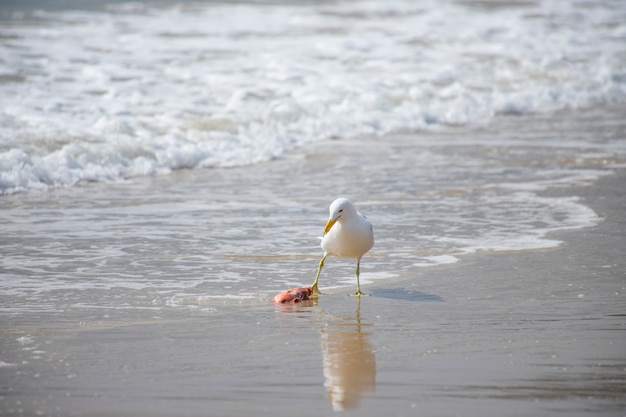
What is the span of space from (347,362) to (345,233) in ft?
5.43

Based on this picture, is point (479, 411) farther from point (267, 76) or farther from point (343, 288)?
point (267, 76)

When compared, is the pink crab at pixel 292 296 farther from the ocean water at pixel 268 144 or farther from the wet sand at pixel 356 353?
the ocean water at pixel 268 144

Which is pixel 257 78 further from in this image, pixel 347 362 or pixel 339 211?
pixel 347 362

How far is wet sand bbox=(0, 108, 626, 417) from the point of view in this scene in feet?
12.7

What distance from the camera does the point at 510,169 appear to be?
10305 millimetres

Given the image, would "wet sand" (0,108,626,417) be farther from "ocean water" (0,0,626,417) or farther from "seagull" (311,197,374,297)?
"seagull" (311,197,374,297)

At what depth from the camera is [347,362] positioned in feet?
14.6

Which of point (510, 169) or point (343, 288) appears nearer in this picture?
point (343, 288)

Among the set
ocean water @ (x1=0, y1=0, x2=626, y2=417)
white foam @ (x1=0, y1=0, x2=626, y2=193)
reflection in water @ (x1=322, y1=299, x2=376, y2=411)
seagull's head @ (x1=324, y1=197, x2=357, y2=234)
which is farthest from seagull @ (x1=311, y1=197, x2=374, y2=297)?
white foam @ (x1=0, y1=0, x2=626, y2=193)

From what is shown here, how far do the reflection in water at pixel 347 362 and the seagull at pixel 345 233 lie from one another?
29.2 inches

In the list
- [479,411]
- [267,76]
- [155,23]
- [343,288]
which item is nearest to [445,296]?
[343,288]

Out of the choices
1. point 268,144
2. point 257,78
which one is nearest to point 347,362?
point 268,144

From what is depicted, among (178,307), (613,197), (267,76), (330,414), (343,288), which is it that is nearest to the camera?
(330,414)

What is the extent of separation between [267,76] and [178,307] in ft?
39.6
